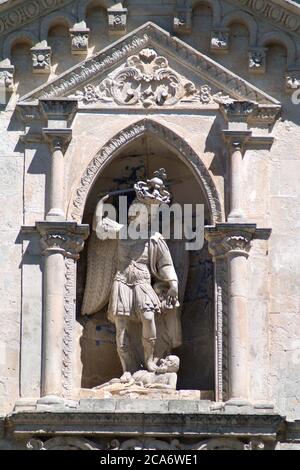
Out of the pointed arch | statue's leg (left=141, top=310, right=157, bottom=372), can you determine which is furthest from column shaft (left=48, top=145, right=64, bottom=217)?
statue's leg (left=141, top=310, right=157, bottom=372)

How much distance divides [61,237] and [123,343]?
1224 millimetres

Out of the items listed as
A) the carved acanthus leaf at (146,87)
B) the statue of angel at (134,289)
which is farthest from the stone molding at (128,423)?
the carved acanthus leaf at (146,87)

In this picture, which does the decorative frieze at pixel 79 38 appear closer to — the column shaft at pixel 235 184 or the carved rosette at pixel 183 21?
the carved rosette at pixel 183 21

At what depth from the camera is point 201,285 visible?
107ft

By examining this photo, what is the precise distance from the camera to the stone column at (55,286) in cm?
3167

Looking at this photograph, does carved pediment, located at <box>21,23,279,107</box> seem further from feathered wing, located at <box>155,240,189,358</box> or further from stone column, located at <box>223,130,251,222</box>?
feathered wing, located at <box>155,240,189,358</box>

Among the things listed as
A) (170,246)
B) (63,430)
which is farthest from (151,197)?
(63,430)

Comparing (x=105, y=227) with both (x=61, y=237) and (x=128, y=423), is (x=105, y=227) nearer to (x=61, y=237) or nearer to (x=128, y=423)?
(x=61, y=237)

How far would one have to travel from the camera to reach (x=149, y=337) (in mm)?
32094

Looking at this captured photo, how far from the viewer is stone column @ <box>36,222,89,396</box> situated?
3167 cm

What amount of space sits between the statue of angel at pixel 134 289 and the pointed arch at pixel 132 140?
0.33m

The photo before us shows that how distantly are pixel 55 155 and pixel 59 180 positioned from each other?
271mm

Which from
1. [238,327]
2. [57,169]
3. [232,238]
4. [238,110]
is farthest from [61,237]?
[238,110]

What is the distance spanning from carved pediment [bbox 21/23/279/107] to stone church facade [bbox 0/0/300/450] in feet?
0.05
